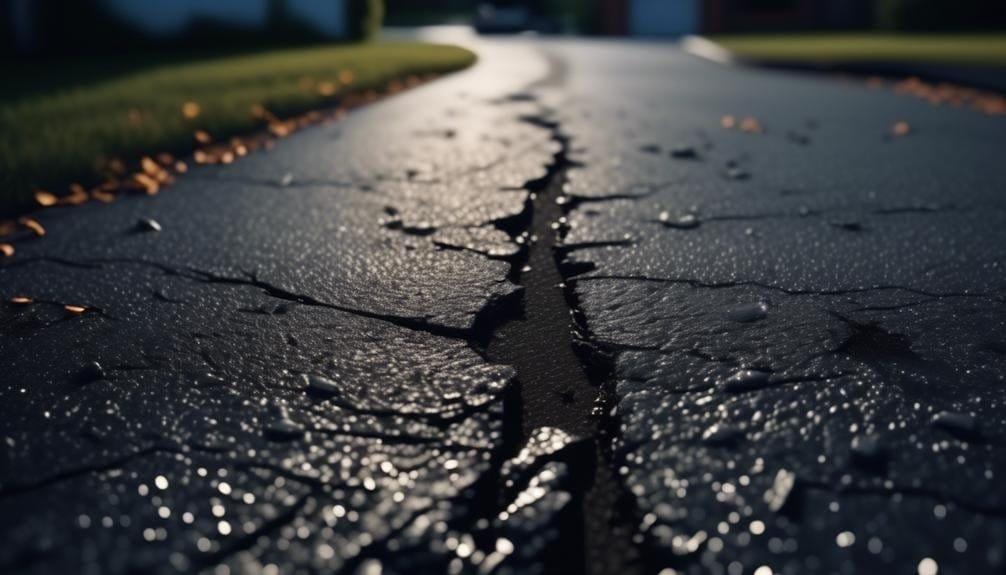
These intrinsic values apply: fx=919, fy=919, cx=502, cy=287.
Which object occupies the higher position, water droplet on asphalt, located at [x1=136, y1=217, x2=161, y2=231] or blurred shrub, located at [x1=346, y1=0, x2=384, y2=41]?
water droplet on asphalt, located at [x1=136, y1=217, x2=161, y2=231]

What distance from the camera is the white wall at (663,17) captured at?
2298 centimetres

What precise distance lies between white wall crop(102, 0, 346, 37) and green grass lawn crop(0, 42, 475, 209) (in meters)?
2.41

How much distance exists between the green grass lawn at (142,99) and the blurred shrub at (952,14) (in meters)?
13.1

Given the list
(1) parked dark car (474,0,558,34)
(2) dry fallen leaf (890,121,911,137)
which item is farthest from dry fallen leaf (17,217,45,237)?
(1) parked dark car (474,0,558,34)

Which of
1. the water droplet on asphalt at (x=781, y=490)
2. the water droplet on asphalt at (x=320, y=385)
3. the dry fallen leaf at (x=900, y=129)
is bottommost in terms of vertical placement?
the dry fallen leaf at (x=900, y=129)

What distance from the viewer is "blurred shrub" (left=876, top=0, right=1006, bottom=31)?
62.3 feet

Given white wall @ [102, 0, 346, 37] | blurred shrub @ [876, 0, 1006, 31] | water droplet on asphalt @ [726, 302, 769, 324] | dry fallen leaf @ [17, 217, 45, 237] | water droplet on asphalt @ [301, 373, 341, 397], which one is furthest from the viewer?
blurred shrub @ [876, 0, 1006, 31]

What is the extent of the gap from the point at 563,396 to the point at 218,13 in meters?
13.5

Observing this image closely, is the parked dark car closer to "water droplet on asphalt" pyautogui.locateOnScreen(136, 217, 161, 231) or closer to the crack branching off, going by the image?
"water droplet on asphalt" pyautogui.locateOnScreen(136, 217, 161, 231)

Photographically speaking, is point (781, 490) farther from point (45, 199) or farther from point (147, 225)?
point (45, 199)

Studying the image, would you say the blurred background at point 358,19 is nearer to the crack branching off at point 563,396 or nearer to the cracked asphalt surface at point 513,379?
the cracked asphalt surface at point 513,379

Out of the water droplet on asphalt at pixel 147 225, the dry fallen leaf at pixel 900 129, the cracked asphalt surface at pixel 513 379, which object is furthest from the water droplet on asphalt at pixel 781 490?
the dry fallen leaf at pixel 900 129

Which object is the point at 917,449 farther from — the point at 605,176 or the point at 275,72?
the point at 275,72

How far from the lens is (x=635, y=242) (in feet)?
8.31
